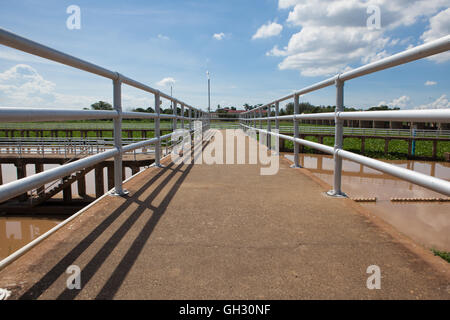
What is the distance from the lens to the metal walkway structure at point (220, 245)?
53.3 inches

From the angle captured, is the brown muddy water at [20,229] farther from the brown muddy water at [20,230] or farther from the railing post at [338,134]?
the railing post at [338,134]

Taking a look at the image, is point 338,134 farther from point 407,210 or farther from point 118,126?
point 407,210

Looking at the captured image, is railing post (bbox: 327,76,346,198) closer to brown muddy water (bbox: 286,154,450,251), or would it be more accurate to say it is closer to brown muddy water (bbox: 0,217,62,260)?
brown muddy water (bbox: 286,154,450,251)

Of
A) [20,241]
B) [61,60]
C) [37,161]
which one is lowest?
[20,241]

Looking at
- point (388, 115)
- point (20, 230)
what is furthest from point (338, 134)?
point (20, 230)

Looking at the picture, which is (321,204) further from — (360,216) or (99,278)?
(99,278)

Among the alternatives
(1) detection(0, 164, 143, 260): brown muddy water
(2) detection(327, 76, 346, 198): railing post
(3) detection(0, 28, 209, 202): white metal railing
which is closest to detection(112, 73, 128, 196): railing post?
(3) detection(0, 28, 209, 202): white metal railing

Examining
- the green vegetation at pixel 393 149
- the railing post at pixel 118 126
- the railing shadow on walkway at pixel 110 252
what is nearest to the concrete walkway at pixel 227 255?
the railing shadow on walkway at pixel 110 252

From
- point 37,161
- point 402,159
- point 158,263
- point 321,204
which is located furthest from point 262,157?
point 402,159

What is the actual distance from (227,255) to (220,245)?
0.13 meters

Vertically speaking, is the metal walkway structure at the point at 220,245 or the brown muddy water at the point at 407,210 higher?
the metal walkway structure at the point at 220,245

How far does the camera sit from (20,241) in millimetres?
13234

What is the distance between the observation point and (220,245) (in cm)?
180
